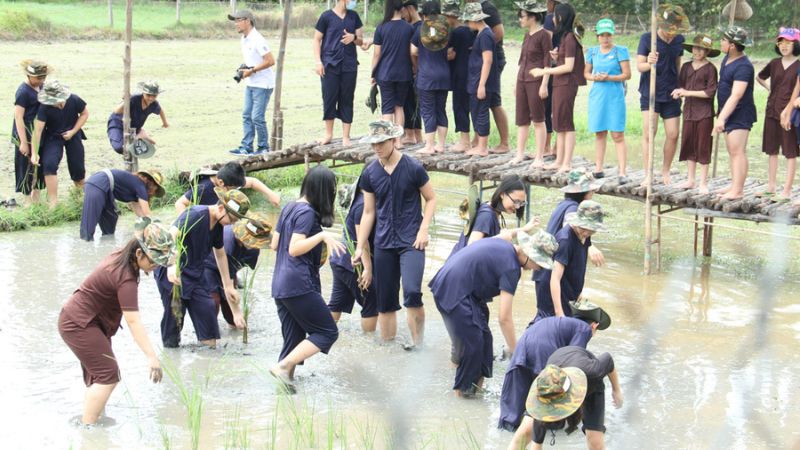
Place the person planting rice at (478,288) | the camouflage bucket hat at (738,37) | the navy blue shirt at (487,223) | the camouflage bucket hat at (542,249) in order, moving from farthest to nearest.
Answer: the camouflage bucket hat at (738,37) → the navy blue shirt at (487,223) → the person planting rice at (478,288) → the camouflage bucket hat at (542,249)

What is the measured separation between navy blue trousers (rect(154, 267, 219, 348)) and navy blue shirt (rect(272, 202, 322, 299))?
39.8 inches

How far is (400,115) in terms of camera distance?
12.8 m

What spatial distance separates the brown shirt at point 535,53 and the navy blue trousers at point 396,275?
352 centimetres

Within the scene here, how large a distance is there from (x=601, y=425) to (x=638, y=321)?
3606mm

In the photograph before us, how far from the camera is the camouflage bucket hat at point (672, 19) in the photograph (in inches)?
422

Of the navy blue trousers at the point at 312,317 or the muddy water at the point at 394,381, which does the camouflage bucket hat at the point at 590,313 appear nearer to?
the muddy water at the point at 394,381

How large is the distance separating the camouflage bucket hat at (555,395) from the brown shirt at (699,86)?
554cm

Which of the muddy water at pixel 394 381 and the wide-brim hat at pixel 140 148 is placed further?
the wide-brim hat at pixel 140 148

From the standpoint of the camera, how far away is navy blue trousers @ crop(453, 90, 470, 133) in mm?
12570

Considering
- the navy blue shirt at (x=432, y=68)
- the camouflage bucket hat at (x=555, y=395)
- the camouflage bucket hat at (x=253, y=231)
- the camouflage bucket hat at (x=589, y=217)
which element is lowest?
the camouflage bucket hat at (x=555, y=395)

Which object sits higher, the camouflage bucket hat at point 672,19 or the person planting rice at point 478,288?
the camouflage bucket hat at point 672,19

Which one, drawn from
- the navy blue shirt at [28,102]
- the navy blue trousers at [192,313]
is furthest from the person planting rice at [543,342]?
the navy blue shirt at [28,102]

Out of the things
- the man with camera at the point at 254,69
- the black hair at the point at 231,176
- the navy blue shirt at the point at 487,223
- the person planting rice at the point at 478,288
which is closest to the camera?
the person planting rice at the point at 478,288

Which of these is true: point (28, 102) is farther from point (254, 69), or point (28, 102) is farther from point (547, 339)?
point (547, 339)
